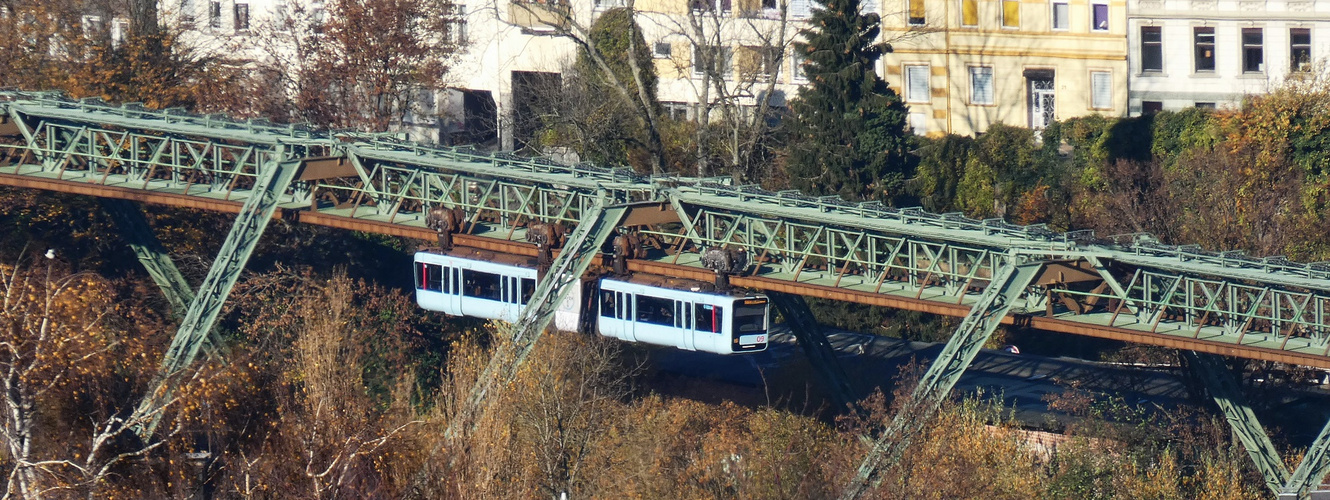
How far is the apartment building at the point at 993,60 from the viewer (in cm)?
6919

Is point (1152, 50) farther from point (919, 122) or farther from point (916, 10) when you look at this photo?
point (919, 122)

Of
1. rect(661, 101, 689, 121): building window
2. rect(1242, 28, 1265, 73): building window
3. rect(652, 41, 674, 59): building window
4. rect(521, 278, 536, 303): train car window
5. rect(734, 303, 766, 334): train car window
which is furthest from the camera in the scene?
rect(652, 41, 674, 59): building window

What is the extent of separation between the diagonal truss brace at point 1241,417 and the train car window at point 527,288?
62.4ft

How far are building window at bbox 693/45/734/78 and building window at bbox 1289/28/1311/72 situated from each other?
70.8ft

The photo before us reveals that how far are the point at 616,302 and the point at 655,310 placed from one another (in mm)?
1481

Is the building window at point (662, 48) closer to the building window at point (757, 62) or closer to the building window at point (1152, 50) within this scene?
the building window at point (757, 62)

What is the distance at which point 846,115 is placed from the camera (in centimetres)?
6022

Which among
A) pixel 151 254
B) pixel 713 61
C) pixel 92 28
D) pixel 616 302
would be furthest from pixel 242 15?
pixel 616 302

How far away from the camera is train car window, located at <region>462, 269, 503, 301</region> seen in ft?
171

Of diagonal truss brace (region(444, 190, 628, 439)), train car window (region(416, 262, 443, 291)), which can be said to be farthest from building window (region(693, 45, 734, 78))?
diagonal truss brace (region(444, 190, 628, 439))

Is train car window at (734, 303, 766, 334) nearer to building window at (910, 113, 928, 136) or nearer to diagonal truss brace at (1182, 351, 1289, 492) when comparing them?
diagonal truss brace at (1182, 351, 1289, 492)

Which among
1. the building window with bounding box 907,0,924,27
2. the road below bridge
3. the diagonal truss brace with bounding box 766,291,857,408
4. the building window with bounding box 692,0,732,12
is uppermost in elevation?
the building window with bounding box 692,0,732,12

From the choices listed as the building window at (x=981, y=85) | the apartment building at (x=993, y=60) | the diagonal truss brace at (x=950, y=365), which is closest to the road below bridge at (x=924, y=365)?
the diagonal truss brace at (x=950, y=365)

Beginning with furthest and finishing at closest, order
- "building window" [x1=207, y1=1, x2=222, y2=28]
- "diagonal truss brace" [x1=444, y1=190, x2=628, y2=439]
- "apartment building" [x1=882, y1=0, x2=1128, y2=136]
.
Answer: "building window" [x1=207, y1=1, x2=222, y2=28]
"apartment building" [x1=882, y1=0, x2=1128, y2=136]
"diagonal truss brace" [x1=444, y1=190, x2=628, y2=439]
